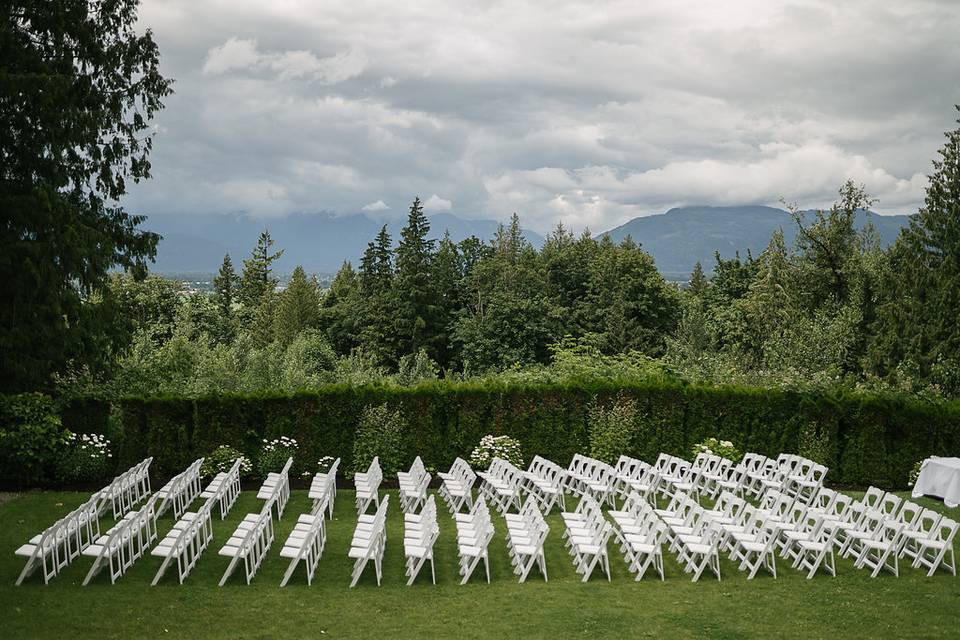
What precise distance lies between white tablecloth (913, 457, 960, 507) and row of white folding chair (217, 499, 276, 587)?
1162 cm

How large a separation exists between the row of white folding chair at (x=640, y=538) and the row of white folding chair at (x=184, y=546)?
5.31 m

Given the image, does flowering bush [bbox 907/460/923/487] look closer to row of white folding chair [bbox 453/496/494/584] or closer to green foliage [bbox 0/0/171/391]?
row of white folding chair [bbox 453/496/494/584]

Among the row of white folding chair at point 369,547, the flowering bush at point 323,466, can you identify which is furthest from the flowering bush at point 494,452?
the row of white folding chair at point 369,547

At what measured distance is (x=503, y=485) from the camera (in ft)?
44.1

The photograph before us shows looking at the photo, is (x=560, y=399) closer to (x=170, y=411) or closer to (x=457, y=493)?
(x=457, y=493)

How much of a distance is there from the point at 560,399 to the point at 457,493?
16.4 feet

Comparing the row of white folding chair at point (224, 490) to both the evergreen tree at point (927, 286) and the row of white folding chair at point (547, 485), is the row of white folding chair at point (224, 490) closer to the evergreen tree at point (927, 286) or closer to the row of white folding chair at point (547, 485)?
the row of white folding chair at point (547, 485)

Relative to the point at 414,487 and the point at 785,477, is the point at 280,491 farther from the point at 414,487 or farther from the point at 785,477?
the point at 785,477

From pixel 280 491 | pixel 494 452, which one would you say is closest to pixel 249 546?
pixel 280 491

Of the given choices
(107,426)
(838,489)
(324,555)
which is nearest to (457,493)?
(324,555)

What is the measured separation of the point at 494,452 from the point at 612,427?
2660 mm

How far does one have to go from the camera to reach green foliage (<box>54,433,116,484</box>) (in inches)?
591

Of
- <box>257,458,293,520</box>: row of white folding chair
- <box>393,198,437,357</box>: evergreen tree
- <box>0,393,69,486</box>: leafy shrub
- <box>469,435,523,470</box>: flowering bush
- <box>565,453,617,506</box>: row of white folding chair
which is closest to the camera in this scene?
<box>257,458,293,520</box>: row of white folding chair

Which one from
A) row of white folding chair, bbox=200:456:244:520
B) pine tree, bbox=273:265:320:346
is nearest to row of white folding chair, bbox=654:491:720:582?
row of white folding chair, bbox=200:456:244:520
